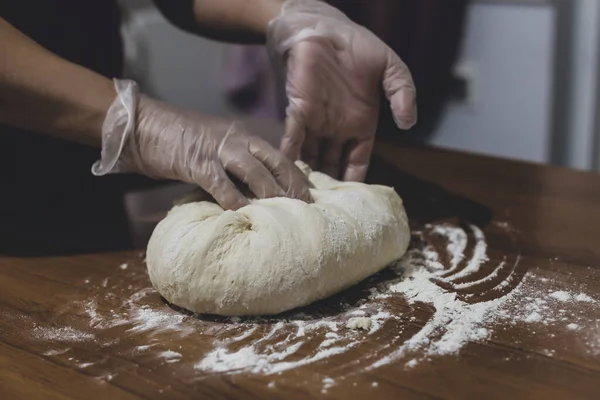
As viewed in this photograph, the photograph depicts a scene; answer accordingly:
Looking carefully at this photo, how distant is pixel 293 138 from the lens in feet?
4.02

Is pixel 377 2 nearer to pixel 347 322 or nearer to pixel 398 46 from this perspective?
pixel 398 46

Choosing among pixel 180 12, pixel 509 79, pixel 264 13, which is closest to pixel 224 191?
pixel 264 13

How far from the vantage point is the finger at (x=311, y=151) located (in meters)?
1.28

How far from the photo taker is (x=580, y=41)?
193 centimetres

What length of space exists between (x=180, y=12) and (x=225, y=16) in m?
0.12

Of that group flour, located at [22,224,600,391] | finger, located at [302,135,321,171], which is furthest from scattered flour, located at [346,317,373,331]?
finger, located at [302,135,321,171]

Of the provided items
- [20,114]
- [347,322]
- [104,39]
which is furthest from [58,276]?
[104,39]

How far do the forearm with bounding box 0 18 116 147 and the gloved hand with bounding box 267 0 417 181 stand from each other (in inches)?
12.3

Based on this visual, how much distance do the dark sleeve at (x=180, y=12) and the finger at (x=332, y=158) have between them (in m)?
0.43

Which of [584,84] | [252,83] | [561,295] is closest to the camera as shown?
[561,295]

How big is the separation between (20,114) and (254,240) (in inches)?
16.7

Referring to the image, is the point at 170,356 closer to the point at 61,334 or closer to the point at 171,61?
the point at 61,334

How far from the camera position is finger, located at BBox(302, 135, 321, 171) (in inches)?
50.3

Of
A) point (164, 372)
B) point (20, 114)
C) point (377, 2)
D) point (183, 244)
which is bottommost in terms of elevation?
point (164, 372)
